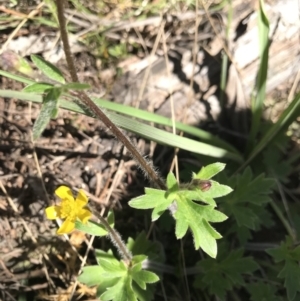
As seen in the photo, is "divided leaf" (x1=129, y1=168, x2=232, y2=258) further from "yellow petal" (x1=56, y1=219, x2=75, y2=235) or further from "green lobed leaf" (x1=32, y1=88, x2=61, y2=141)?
"green lobed leaf" (x1=32, y1=88, x2=61, y2=141)

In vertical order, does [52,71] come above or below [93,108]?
above

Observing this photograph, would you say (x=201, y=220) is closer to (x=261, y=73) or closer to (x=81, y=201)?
(x=81, y=201)

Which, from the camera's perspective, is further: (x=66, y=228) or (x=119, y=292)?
(x=119, y=292)

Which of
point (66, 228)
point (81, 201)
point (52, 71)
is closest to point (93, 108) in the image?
point (52, 71)

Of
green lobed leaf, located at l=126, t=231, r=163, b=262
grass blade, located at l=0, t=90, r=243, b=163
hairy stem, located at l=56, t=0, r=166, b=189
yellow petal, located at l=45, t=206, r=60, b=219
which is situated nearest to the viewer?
hairy stem, located at l=56, t=0, r=166, b=189

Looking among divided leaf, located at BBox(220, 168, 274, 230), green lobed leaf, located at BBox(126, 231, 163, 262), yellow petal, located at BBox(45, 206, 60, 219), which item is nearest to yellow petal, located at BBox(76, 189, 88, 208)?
yellow petal, located at BBox(45, 206, 60, 219)

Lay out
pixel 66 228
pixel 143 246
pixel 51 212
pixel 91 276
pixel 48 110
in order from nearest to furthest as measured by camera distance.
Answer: pixel 48 110 → pixel 66 228 → pixel 51 212 → pixel 91 276 → pixel 143 246

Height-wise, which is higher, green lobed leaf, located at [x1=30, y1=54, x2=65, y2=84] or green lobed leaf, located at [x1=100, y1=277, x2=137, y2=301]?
green lobed leaf, located at [x1=30, y1=54, x2=65, y2=84]

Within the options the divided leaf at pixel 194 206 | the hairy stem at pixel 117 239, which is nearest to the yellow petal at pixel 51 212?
the hairy stem at pixel 117 239

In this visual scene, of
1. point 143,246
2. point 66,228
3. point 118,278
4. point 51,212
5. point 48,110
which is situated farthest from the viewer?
point 143,246

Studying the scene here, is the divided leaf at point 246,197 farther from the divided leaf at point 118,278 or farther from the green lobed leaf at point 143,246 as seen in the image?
the divided leaf at point 118,278

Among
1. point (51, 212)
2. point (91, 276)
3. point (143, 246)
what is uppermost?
point (51, 212)
